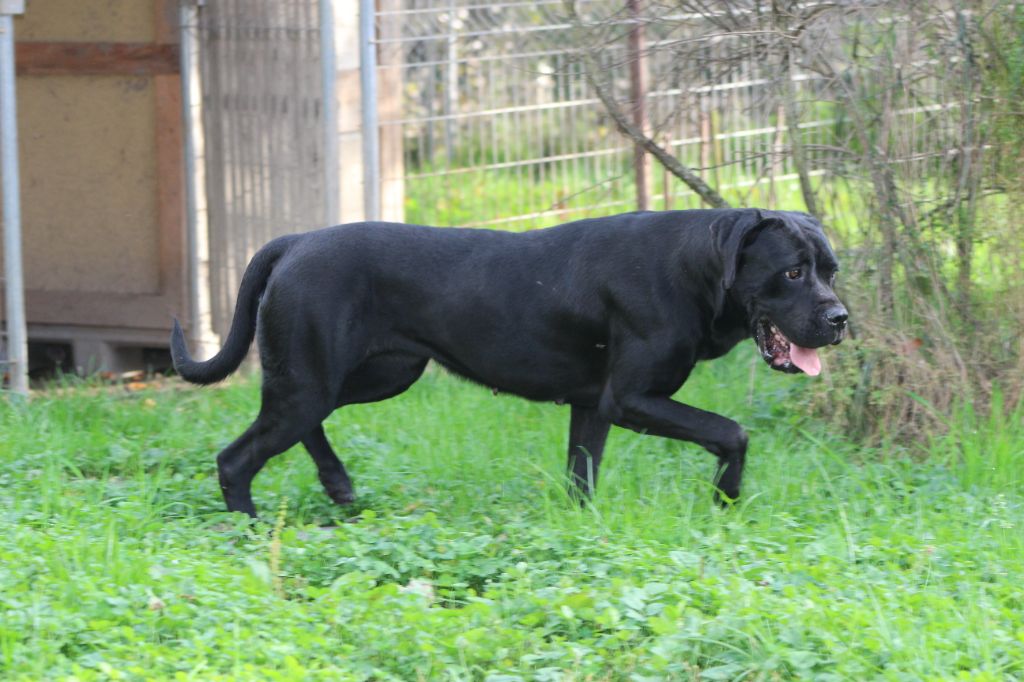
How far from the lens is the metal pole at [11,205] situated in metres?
6.83

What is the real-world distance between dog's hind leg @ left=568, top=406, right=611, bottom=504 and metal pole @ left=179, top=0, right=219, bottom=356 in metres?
3.65

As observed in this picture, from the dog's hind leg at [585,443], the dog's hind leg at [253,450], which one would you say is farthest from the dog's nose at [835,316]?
the dog's hind leg at [253,450]

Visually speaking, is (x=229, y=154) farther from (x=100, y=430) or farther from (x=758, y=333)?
→ (x=758, y=333)

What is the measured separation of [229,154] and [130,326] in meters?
1.40

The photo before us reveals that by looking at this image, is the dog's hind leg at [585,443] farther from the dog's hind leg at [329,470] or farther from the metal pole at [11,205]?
the metal pole at [11,205]

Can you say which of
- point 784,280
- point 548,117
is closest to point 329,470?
point 784,280

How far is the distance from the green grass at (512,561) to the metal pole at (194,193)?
2.11 m

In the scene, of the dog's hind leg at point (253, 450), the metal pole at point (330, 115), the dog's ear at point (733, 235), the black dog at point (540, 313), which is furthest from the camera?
the metal pole at point (330, 115)

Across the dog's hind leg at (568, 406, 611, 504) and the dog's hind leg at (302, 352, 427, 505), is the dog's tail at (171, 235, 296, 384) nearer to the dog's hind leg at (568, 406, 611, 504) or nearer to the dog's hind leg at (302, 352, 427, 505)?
the dog's hind leg at (302, 352, 427, 505)

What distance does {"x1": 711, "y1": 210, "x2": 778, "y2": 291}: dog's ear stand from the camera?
4.63 meters

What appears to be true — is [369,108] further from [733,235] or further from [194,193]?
[733,235]

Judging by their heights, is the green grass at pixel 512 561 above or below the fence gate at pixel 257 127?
below

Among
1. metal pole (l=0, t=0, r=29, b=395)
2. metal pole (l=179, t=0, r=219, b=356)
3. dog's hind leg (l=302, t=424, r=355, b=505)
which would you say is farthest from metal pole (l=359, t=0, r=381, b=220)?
dog's hind leg (l=302, t=424, r=355, b=505)

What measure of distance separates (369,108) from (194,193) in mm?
1332
